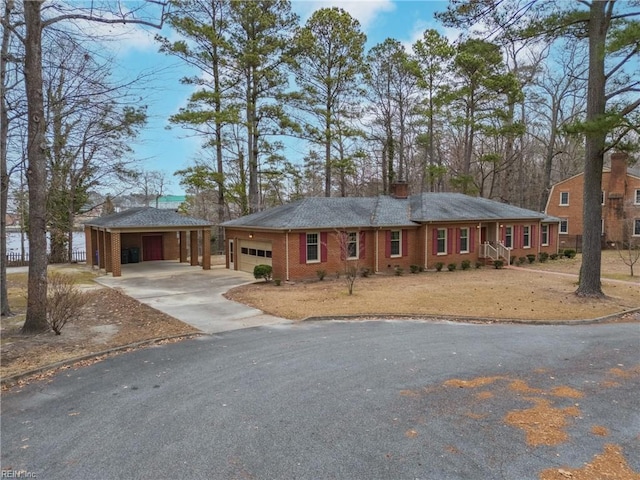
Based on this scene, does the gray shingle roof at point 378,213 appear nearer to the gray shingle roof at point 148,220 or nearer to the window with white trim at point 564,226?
the gray shingle roof at point 148,220

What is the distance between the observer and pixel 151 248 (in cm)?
2703

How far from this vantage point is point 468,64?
2680 cm

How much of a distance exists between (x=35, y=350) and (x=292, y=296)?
8.06 m

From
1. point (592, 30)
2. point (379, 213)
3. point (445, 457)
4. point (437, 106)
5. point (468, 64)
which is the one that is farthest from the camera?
point (437, 106)

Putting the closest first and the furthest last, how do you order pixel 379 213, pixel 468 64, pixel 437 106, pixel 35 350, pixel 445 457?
pixel 445 457, pixel 35 350, pixel 379 213, pixel 468 64, pixel 437 106

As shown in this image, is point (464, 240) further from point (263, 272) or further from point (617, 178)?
point (617, 178)

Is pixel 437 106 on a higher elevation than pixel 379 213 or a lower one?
higher

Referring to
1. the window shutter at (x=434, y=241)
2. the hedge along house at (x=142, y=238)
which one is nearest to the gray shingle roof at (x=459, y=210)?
the window shutter at (x=434, y=241)

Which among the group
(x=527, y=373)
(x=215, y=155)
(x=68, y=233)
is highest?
(x=215, y=155)

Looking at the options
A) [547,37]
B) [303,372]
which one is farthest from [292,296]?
[547,37]

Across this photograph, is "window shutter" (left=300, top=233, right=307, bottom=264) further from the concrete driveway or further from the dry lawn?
the concrete driveway

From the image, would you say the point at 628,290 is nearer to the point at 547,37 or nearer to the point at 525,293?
the point at 525,293

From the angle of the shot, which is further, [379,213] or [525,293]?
[379,213]

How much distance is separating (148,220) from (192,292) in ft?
26.4
